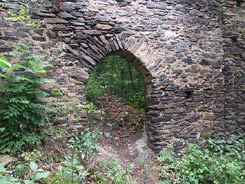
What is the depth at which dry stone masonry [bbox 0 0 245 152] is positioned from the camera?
14.3ft

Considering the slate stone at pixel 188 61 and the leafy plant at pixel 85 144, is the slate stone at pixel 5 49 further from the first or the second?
the slate stone at pixel 188 61

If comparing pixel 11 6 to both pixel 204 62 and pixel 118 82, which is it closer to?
pixel 204 62

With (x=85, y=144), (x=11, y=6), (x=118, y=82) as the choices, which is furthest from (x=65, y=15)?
(x=118, y=82)

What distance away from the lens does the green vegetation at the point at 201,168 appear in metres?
4.77

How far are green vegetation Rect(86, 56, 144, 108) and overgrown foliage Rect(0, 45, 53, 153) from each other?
4.36 metres

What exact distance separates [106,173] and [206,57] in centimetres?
377

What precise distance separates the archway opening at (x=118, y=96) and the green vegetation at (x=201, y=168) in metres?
1.52

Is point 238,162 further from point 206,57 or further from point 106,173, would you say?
point 106,173

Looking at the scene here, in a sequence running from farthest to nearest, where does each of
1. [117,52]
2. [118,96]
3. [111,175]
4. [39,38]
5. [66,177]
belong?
[118,96]
[117,52]
[39,38]
[111,175]
[66,177]

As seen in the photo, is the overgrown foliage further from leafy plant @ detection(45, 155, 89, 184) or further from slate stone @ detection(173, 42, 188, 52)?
slate stone @ detection(173, 42, 188, 52)

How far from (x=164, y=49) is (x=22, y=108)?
10.4 ft

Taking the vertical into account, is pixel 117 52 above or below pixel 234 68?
above

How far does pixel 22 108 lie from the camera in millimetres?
3537

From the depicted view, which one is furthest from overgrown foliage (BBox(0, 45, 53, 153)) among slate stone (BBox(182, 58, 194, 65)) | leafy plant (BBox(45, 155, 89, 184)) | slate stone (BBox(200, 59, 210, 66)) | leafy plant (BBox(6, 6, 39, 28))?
slate stone (BBox(200, 59, 210, 66))
